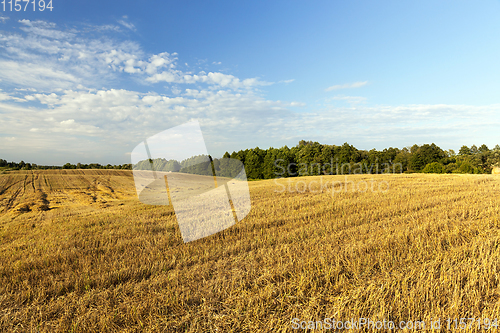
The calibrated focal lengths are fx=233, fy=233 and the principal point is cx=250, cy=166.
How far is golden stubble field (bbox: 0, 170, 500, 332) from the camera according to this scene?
3.21m

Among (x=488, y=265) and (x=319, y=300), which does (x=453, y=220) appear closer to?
(x=488, y=265)

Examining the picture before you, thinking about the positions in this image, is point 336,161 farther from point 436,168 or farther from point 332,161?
point 436,168

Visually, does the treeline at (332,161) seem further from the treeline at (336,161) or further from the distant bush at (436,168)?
the distant bush at (436,168)

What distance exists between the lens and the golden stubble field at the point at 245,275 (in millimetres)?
3211

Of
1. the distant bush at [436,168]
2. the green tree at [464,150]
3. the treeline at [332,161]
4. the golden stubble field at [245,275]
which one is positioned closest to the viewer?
the golden stubble field at [245,275]

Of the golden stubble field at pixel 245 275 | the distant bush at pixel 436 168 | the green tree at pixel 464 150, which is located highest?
the green tree at pixel 464 150

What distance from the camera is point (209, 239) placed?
6.52 m

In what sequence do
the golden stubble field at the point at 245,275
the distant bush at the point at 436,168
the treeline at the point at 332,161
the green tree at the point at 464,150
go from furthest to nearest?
the green tree at the point at 464,150, the treeline at the point at 332,161, the distant bush at the point at 436,168, the golden stubble field at the point at 245,275

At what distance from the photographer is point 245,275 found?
4340 millimetres

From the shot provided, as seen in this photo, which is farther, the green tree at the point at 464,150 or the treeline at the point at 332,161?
the green tree at the point at 464,150

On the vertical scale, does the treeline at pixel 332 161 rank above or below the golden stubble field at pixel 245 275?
above

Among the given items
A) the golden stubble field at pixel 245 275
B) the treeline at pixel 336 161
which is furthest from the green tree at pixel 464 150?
the golden stubble field at pixel 245 275

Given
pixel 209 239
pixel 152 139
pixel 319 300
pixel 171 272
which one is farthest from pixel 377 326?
pixel 152 139

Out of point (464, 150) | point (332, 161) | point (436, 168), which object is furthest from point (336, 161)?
point (464, 150)
